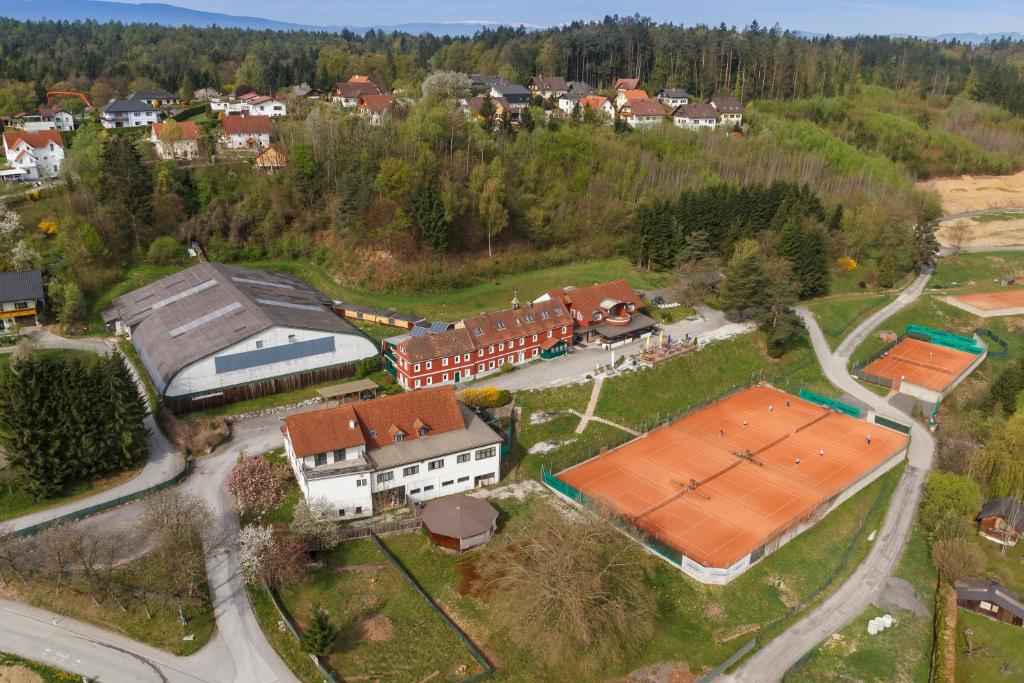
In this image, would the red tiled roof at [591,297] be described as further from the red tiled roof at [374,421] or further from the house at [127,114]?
the house at [127,114]

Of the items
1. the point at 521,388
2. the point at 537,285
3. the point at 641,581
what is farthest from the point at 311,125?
the point at 641,581

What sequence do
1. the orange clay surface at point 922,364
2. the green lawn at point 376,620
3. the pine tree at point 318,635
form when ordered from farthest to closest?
the orange clay surface at point 922,364 → the green lawn at point 376,620 → the pine tree at point 318,635

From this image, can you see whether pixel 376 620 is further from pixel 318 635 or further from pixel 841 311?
pixel 841 311

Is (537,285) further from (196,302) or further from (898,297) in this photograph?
(898,297)

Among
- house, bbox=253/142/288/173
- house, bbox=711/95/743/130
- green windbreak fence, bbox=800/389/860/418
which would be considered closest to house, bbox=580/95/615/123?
house, bbox=711/95/743/130

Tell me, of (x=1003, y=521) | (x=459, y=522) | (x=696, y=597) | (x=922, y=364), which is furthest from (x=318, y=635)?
(x=922, y=364)

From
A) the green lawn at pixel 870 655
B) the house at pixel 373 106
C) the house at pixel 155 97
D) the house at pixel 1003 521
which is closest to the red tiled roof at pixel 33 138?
the house at pixel 155 97

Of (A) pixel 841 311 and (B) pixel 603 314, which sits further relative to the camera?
(A) pixel 841 311
